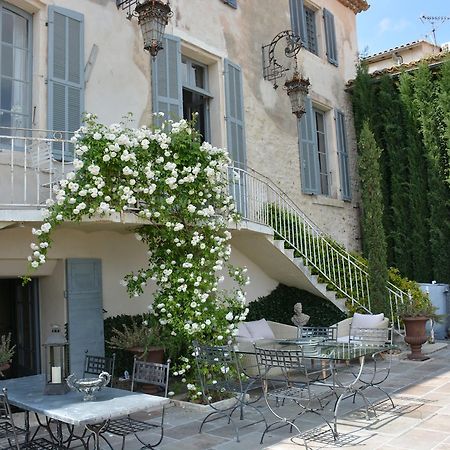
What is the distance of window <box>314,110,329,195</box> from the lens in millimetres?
12523

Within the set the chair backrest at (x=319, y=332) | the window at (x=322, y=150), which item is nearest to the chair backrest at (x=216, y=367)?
the chair backrest at (x=319, y=332)

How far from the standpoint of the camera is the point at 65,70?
7.20 m

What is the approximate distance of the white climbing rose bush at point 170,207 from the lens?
5625mm

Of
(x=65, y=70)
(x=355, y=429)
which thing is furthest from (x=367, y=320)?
(x=65, y=70)

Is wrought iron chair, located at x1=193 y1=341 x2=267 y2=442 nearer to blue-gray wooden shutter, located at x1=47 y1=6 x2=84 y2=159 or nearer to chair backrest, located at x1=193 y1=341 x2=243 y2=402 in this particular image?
chair backrest, located at x1=193 y1=341 x2=243 y2=402

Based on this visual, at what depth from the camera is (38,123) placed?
695 centimetres

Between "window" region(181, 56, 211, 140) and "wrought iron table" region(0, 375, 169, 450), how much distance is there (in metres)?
6.25

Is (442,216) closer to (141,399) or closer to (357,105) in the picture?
(357,105)

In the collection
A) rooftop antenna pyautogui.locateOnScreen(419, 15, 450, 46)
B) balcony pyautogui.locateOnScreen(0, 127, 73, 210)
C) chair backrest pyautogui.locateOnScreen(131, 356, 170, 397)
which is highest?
rooftop antenna pyautogui.locateOnScreen(419, 15, 450, 46)

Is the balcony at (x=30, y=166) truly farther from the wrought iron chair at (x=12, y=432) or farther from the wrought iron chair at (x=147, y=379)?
the wrought iron chair at (x=12, y=432)

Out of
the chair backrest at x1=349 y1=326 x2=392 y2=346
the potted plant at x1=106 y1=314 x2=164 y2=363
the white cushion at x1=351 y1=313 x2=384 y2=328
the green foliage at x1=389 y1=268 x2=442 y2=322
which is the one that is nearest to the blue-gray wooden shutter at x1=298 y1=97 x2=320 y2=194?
the green foliage at x1=389 y1=268 x2=442 y2=322

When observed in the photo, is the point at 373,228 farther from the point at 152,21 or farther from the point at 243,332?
the point at 152,21

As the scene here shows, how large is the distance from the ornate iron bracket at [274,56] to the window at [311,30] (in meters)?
1.18

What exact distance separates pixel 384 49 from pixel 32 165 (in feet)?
42.0
